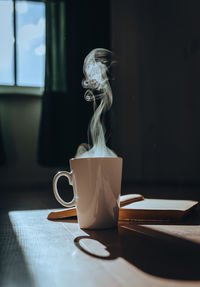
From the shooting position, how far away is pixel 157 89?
111 inches

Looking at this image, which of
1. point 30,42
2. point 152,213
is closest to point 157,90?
point 30,42

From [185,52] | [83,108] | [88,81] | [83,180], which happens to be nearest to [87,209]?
[83,180]

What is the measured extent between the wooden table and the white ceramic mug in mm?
22

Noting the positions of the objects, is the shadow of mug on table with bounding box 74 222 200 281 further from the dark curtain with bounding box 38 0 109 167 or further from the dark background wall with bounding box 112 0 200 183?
the dark background wall with bounding box 112 0 200 183

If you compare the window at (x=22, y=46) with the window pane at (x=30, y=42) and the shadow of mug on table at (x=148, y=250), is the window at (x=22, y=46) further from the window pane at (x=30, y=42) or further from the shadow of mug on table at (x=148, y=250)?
the shadow of mug on table at (x=148, y=250)

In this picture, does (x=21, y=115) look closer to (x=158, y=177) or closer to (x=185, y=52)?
(x=158, y=177)

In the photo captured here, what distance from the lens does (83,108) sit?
8.10ft

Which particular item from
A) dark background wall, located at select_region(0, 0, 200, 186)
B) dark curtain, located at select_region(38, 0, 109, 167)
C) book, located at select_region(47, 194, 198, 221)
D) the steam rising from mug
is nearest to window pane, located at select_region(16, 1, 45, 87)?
dark curtain, located at select_region(38, 0, 109, 167)

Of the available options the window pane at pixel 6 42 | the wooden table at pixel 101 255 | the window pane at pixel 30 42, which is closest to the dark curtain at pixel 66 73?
the window pane at pixel 30 42

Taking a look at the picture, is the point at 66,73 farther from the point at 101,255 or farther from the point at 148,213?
the point at 101,255

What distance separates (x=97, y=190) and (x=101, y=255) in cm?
18

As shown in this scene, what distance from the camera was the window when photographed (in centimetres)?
244

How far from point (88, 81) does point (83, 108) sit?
178 cm

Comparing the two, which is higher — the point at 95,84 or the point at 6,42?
the point at 6,42
